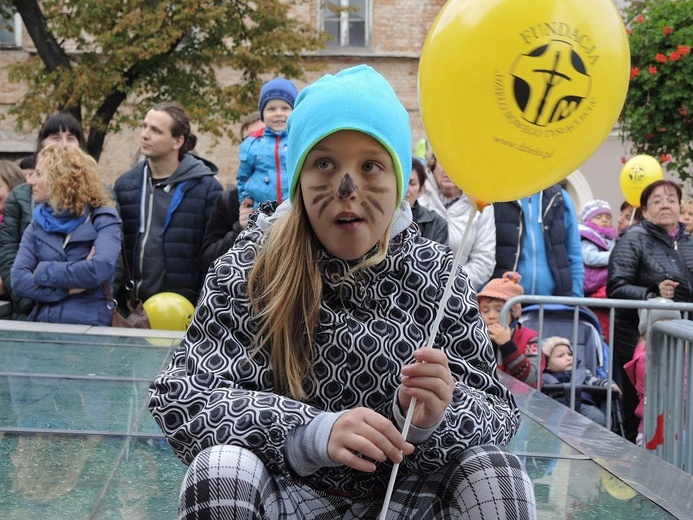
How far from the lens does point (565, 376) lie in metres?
4.96

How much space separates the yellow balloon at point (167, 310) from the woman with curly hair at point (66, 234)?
0.33 metres

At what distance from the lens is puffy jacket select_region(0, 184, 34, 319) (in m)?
5.61

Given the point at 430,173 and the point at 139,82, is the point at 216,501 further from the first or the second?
the point at 139,82

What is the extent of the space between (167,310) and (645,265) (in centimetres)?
284

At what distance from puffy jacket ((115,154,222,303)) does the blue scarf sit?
0.39m

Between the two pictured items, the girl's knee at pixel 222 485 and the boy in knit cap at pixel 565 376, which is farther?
the boy in knit cap at pixel 565 376

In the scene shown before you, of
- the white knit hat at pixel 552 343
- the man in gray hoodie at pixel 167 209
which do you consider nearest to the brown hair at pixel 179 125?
the man in gray hoodie at pixel 167 209

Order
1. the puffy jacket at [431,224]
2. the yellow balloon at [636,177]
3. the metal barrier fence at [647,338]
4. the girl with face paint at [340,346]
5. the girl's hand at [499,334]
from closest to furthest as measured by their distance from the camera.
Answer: the girl with face paint at [340,346], the metal barrier fence at [647,338], the girl's hand at [499,334], the puffy jacket at [431,224], the yellow balloon at [636,177]

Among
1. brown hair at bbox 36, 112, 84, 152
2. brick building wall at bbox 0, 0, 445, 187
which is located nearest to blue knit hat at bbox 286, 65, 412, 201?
brown hair at bbox 36, 112, 84, 152

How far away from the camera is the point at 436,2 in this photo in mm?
18562

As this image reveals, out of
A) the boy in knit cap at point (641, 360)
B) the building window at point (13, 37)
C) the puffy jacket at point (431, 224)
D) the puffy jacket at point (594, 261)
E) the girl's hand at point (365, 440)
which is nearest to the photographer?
the girl's hand at point (365, 440)

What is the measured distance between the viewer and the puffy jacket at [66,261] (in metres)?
5.12

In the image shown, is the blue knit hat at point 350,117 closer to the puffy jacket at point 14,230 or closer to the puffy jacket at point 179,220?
the puffy jacket at point 179,220

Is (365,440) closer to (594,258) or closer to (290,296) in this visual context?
(290,296)
